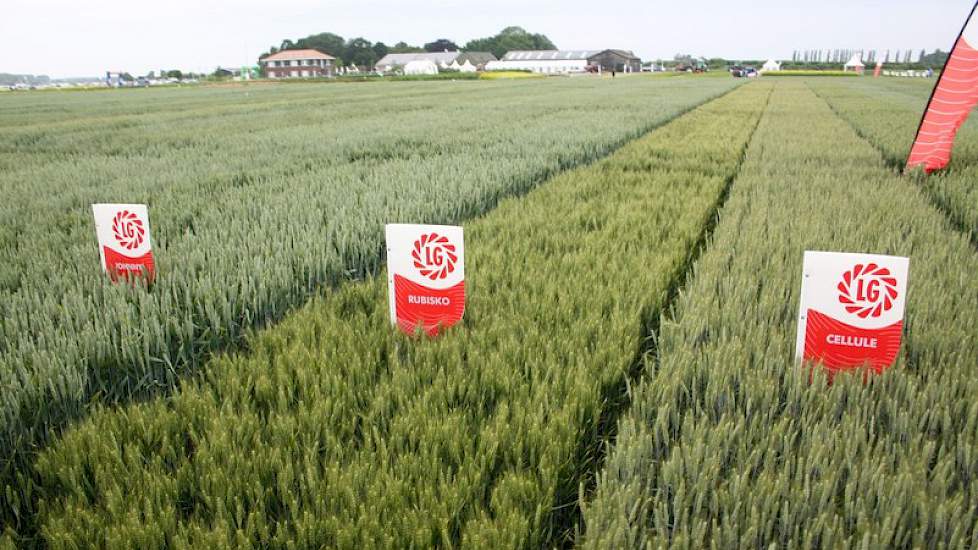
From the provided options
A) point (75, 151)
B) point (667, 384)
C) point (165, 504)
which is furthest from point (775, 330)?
point (75, 151)

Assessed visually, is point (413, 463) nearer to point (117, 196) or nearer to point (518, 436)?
point (518, 436)

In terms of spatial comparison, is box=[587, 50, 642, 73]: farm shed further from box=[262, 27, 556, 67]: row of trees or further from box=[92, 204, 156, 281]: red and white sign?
box=[92, 204, 156, 281]: red and white sign

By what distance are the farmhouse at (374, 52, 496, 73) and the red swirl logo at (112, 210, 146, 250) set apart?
11350 cm

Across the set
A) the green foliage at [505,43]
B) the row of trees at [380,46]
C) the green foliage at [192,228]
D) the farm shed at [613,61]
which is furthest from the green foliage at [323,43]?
the green foliage at [192,228]

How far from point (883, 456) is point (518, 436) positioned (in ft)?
2.84

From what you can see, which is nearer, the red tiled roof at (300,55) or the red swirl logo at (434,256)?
the red swirl logo at (434,256)

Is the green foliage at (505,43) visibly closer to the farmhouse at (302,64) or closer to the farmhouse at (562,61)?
the farmhouse at (562,61)

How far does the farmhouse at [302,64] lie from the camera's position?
106500 mm

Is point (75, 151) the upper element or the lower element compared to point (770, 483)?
upper

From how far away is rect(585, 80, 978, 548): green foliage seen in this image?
127cm

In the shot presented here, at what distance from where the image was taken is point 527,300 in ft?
8.43

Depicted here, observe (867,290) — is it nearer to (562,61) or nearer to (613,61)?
(562,61)

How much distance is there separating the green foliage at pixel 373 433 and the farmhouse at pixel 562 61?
11790cm

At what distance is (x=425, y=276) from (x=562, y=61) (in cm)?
12196
